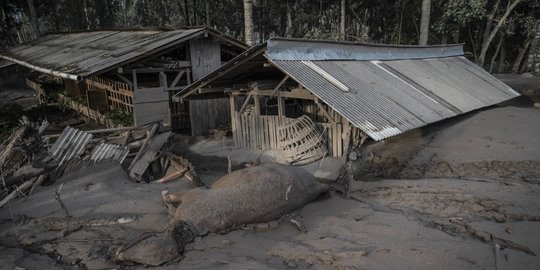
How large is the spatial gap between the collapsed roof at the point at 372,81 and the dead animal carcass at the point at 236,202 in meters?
1.77

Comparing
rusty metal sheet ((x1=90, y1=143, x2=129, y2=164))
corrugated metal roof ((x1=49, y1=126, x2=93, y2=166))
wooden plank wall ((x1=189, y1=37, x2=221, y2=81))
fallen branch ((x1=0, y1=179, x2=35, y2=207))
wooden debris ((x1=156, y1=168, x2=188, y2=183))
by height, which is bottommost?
wooden debris ((x1=156, y1=168, x2=188, y2=183))

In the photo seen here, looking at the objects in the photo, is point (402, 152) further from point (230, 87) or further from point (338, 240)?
point (230, 87)

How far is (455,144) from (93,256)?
8.63 metres

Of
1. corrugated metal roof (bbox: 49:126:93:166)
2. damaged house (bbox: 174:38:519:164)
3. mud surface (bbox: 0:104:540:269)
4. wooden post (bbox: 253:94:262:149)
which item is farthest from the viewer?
wooden post (bbox: 253:94:262:149)

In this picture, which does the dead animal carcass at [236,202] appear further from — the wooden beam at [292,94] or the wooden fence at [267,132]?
the wooden beam at [292,94]

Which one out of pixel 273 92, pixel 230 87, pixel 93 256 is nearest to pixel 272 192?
pixel 93 256

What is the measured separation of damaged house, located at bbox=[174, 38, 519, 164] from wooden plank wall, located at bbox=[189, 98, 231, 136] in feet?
0.70

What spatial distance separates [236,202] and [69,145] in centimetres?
497

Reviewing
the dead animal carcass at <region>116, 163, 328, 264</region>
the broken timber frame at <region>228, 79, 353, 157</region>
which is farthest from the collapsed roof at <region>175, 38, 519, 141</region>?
the dead animal carcass at <region>116, 163, 328, 264</region>

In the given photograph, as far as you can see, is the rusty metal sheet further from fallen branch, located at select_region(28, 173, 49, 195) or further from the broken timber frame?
the broken timber frame

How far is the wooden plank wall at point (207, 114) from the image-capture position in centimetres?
1315

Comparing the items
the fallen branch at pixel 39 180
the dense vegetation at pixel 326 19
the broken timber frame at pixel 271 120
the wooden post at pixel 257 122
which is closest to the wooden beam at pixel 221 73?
the broken timber frame at pixel 271 120

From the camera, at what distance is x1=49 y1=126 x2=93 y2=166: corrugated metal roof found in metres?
8.98

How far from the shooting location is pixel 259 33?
3528 cm
